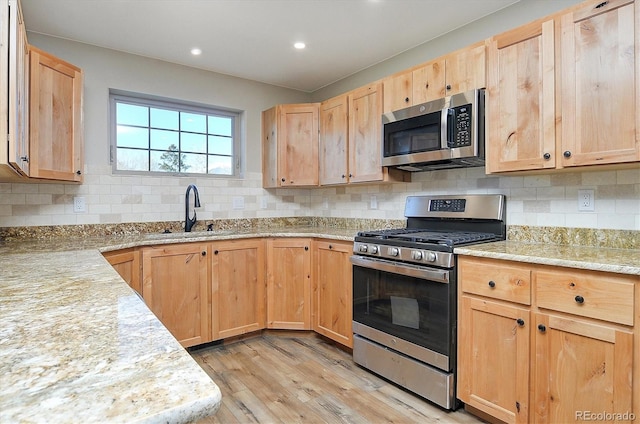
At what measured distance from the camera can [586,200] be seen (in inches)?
82.1

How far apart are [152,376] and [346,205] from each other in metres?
3.20

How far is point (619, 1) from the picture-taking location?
1.71 meters

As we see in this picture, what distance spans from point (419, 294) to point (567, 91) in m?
1.32

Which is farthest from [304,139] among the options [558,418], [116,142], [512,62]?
[558,418]

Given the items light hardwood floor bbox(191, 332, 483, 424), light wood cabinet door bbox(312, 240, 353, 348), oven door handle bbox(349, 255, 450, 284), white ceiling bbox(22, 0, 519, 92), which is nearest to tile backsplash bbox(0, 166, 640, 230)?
light wood cabinet door bbox(312, 240, 353, 348)

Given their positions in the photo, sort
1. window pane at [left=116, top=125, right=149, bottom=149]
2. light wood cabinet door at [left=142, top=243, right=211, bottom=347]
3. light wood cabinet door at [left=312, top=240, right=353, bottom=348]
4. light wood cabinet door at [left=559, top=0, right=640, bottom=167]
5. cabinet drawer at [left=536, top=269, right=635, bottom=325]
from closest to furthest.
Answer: cabinet drawer at [left=536, top=269, right=635, bottom=325], light wood cabinet door at [left=559, top=0, right=640, bottom=167], light wood cabinet door at [left=142, top=243, right=211, bottom=347], light wood cabinet door at [left=312, top=240, right=353, bottom=348], window pane at [left=116, top=125, right=149, bottom=149]

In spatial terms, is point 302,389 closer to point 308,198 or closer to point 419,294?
point 419,294

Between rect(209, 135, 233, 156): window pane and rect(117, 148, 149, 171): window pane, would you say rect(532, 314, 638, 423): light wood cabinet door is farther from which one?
rect(117, 148, 149, 171): window pane

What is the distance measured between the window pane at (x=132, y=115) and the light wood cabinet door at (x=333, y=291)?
188 centimetres

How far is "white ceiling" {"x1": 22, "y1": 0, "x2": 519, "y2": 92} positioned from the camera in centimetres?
239

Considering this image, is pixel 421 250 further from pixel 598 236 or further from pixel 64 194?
pixel 64 194

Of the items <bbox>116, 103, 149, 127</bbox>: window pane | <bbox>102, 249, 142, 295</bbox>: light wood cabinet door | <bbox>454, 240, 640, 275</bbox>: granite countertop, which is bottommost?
<bbox>102, 249, 142, 295</bbox>: light wood cabinet door

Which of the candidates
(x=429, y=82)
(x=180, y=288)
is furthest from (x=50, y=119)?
(x=429, y=82)

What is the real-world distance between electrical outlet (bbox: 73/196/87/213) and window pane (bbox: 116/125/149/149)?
57cm
